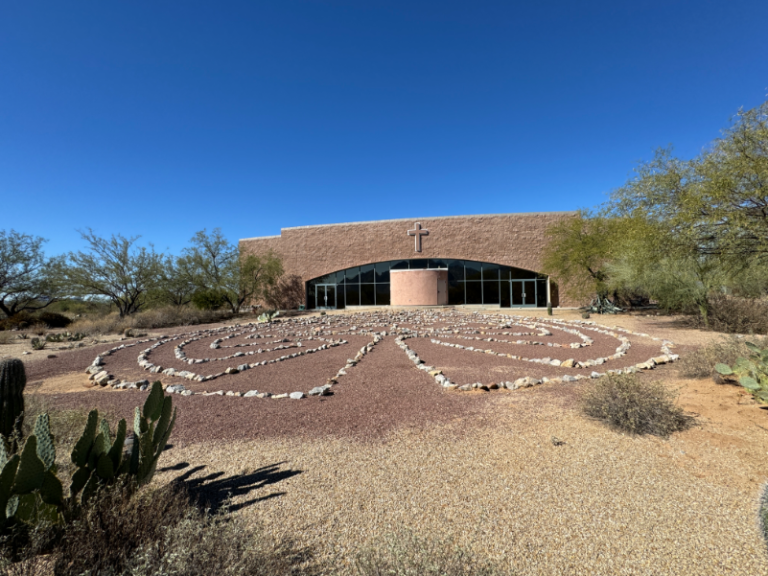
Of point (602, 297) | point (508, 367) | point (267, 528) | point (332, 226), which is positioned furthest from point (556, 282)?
point (267, 528)

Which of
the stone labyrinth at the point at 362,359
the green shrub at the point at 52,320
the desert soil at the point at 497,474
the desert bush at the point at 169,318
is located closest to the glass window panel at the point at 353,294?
the desert bush at the point at 169,318

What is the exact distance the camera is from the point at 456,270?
32000mm

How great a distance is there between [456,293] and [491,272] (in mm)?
3708

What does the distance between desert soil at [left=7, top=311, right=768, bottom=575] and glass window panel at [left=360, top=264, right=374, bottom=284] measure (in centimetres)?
2749

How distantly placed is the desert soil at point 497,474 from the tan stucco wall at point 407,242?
85.4ft

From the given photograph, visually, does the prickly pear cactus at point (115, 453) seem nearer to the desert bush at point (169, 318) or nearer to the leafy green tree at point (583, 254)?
the desert bush at point (169, 318)

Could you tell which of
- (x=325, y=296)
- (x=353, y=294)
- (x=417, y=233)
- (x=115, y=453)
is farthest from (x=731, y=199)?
(x=325, y=296)

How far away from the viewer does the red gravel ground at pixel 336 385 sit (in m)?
4.95

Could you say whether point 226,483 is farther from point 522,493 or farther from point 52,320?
point 52,320

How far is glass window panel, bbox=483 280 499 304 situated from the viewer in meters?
31.1

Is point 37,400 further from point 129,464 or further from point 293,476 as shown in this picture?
point 293,476

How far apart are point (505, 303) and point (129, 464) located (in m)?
30.9

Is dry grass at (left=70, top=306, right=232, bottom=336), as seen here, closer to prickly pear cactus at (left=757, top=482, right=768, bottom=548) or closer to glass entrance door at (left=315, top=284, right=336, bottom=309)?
glass entrance door at (left=315, top=284, right=336, bottom=309)

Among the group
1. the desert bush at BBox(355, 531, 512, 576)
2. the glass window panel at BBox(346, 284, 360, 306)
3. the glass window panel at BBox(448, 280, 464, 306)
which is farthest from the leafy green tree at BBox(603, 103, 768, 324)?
the glass window panel at BBox(346, 284, 360, 306)
